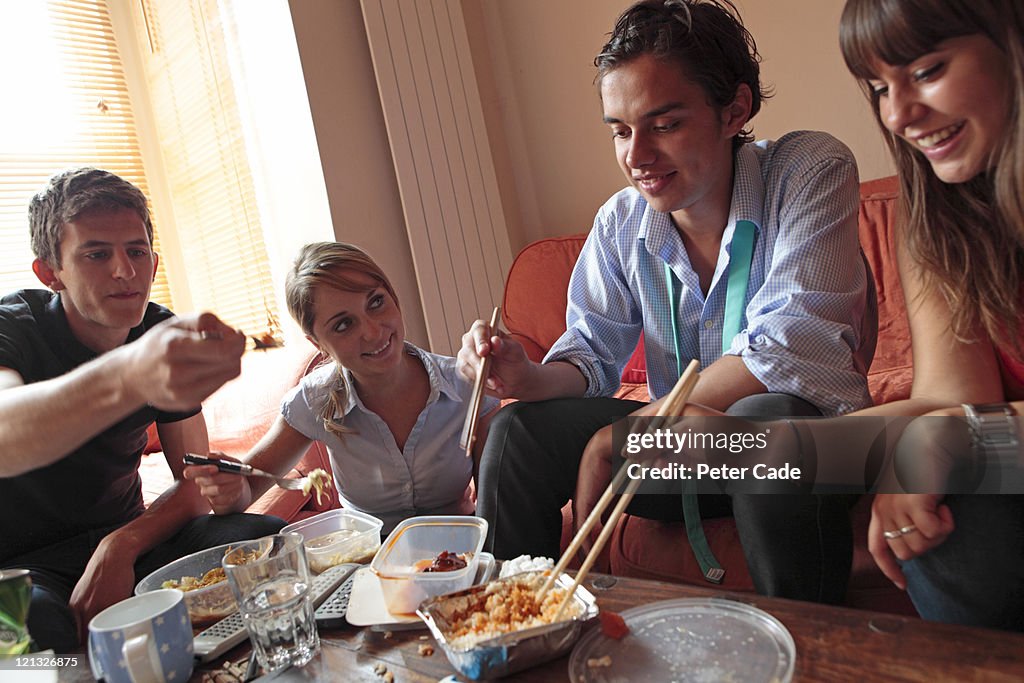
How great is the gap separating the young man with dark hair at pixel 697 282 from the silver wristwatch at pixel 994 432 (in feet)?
0.95

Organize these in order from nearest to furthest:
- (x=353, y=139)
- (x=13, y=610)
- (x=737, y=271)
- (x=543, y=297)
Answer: (x=13, y=610) < (x=737, y=271) < (x=543, y=297) < (x=353, y=139)

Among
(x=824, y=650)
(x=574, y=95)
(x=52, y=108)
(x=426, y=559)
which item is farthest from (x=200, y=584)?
(x=52, y=108)

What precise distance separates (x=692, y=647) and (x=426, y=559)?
0.43 m

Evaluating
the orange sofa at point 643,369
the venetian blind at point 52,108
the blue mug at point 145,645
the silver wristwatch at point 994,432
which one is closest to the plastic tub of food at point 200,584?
the blue mug at point 145,645

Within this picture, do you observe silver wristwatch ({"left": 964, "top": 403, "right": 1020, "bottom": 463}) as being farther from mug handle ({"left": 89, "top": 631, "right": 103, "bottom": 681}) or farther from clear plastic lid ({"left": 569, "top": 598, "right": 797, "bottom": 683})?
mug handle ({"left": 89, "top": 631, "right": 103, "bottom": 681})

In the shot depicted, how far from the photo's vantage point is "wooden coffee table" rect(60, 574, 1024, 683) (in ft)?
2.20

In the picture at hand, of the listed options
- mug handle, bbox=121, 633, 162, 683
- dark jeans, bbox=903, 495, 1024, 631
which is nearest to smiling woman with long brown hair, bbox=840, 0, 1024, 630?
dark jeans, bbox=903, 495, 1024, 631

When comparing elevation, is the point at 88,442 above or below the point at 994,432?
above

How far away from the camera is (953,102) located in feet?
2.82

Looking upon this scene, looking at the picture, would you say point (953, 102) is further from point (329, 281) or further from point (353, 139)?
point (353, 139)

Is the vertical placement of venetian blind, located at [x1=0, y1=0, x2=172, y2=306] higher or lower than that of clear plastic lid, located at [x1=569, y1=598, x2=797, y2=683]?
higher

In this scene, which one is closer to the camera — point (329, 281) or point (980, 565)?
point (980, 565)

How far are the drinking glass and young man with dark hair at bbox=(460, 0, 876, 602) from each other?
0.43 metres

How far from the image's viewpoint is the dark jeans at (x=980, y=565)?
835 millimetres
